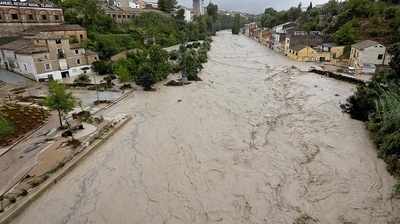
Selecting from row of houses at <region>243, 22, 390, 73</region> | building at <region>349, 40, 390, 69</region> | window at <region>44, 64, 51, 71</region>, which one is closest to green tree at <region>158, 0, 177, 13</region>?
row of houses at <region>243, 22, 390, 73</region>

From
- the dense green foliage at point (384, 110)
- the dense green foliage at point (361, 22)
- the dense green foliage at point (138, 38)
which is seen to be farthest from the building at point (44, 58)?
the dense green foliage at point (361, 22)

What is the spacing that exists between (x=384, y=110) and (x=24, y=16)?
134ft

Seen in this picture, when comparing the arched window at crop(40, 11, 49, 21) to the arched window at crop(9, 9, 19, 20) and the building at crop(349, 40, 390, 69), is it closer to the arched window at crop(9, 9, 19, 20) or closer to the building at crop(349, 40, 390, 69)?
the arched window at crop(9, 9, 19, 20)

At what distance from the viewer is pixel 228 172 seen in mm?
12953

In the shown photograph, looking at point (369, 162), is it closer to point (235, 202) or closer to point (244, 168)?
point (244, 168)

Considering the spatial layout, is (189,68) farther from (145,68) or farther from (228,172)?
(228,172)

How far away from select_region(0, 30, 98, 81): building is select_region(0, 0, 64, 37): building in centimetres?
570

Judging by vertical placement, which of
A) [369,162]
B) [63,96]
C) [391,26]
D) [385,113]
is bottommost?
[369,162]

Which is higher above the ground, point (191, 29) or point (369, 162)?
point (191, 29)

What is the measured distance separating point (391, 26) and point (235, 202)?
46.4 m

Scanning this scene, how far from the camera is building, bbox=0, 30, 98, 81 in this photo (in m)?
25.4

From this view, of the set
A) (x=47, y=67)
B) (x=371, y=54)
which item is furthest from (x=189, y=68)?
(x=371, y=54)

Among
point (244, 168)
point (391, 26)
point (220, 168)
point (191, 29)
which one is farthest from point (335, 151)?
point (191, 29)

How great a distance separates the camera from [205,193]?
38.0 ft
